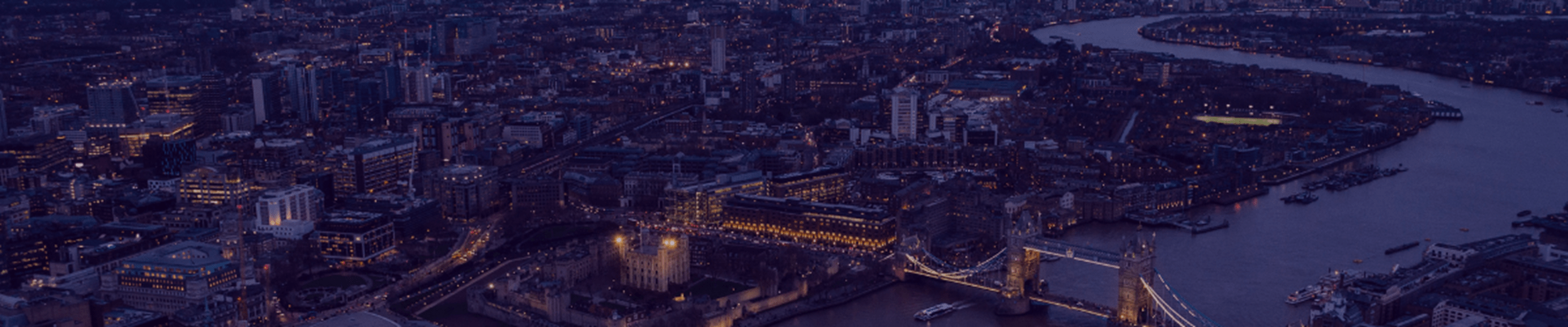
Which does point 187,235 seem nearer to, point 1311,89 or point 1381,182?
point 1381,182

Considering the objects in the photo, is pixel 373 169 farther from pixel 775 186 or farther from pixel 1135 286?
pixel 1135 286

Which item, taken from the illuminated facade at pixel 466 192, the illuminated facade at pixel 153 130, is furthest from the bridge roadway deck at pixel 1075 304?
the illuminated facade at pixel 153 130

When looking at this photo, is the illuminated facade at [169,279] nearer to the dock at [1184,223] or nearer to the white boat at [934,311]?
the white boat at [934,311]

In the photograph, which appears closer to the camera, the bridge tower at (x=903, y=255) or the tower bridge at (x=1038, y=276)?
the tower bridge at (x=1038, y=276)

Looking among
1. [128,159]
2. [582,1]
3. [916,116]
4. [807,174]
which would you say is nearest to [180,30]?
[582,1]

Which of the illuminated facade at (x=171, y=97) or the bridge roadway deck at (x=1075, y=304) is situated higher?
the illuminated facade at (x=171, y=97)

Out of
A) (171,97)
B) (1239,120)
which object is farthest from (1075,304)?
(171,97)
